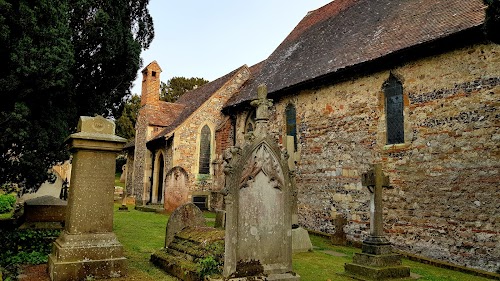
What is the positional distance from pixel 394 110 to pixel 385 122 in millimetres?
422

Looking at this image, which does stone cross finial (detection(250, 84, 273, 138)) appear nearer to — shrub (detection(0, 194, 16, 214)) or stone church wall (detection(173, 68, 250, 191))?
stone church wall (detection(173, 68, 250, 191))

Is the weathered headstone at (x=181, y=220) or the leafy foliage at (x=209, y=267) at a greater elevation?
the weathered headstone at (x=181, y=220)

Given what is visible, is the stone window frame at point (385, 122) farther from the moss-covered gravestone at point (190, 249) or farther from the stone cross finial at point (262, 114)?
the stone cross finial at point (262, 114)

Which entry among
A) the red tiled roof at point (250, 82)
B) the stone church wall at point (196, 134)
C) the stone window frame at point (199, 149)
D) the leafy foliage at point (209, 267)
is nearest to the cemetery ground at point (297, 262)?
the leafy foliage at point (209, 267)

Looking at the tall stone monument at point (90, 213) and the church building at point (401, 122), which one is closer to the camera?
the tall stone monument at point (90, 213)

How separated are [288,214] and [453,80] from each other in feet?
21.3

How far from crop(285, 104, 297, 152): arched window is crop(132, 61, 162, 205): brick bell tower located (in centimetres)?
1156

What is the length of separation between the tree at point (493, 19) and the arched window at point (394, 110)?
16.1 ft

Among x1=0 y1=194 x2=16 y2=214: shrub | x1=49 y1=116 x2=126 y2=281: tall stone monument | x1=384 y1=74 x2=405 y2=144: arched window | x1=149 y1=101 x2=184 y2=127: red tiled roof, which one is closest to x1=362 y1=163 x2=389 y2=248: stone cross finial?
x1=384 y1=74 x2=405 y2=144: arched window

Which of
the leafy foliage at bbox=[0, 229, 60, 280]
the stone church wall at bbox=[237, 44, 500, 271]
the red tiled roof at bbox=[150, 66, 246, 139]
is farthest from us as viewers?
the red tiled roof at bbox=[150, 66, 246, 139]

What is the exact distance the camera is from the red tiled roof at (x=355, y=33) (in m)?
9.64

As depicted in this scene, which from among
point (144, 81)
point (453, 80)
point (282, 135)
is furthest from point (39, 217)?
point (144, 81)

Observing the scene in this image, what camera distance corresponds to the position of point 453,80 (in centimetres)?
902

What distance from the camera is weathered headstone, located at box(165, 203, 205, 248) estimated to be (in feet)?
23.3
